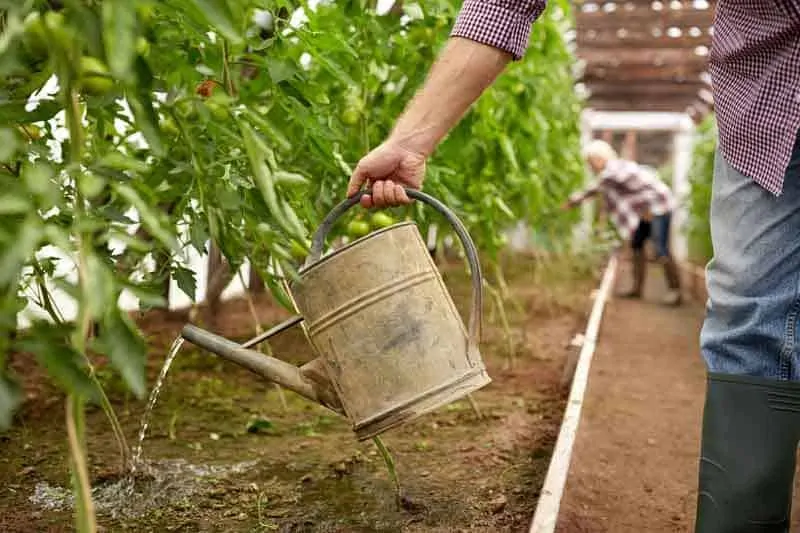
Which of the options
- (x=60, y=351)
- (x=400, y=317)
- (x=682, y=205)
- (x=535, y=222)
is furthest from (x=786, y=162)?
(x=682, y=205)

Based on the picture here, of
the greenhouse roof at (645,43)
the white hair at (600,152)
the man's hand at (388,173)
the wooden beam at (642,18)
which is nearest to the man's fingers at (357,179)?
the man's hand at (388,173)

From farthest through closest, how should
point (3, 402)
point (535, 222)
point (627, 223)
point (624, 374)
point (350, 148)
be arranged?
1. point (627, 223)
2. point (535, 222)
3. point (624, 374)
4. point (350, 148)
5. point (3, 402)

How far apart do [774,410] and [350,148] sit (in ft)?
4.22

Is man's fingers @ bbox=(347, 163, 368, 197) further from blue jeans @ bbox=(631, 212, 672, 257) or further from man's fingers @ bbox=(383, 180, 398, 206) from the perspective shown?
blue jeans @ bbox=(631, 212, 672, 257)

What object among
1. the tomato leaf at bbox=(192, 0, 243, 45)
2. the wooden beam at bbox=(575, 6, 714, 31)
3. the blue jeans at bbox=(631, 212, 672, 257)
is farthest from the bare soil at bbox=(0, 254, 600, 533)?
the wooden beam at bbox=(575, 6, 714, 31)

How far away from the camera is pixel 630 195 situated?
301 inches

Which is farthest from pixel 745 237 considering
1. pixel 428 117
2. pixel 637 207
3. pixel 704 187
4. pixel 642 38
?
pixel 642 38

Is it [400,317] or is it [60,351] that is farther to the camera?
[400,317]

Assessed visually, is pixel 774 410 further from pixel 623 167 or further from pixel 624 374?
pixel 623 167

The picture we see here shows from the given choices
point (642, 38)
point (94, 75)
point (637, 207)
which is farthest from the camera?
point (642, 38)

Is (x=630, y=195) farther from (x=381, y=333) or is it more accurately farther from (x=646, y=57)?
(x=381, y=333)

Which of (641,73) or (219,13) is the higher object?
(641,73)

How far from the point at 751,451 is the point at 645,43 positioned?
25.2 ft

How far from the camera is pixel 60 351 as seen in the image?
0.89 meters
